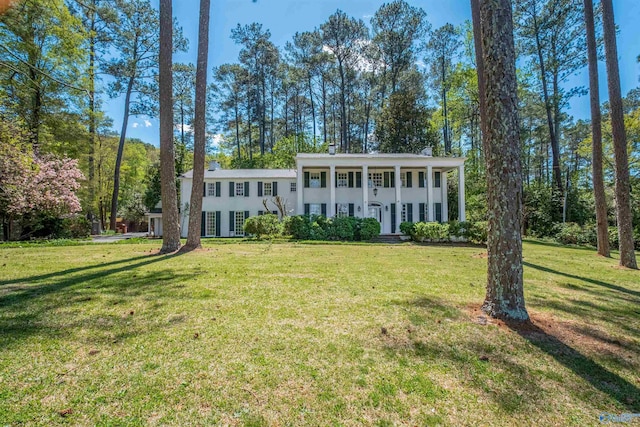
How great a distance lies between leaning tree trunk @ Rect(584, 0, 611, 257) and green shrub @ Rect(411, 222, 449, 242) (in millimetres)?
6317

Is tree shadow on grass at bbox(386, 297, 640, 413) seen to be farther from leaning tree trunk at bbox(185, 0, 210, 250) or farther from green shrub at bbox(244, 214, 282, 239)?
green shrub at bbox(244, 214, 282, 239)

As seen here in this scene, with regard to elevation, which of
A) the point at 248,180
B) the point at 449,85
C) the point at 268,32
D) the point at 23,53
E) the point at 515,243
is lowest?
the point at 515,243

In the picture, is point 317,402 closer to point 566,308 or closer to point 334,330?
point 334,330

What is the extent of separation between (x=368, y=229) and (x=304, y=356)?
1422cm

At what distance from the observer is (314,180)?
22.2m

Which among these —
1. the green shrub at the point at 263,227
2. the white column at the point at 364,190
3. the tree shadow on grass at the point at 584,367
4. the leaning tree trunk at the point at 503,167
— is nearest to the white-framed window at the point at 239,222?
the green shrub at the point at 263,227

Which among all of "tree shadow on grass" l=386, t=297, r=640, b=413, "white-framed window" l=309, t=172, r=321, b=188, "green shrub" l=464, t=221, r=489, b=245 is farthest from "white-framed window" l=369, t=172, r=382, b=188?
"tree shadow on grass" l=386, t=297, r=640, b=413

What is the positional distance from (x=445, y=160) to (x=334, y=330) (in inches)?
775

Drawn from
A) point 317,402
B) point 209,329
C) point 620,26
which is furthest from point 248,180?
point 620,26

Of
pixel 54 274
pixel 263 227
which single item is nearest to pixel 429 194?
pixel 263 227

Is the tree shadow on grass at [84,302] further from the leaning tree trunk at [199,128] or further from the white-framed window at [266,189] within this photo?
the white-framed window at [266,189]

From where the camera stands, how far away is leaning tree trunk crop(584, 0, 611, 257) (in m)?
9.70

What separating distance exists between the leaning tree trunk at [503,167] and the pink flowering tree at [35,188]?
1327 centimetres

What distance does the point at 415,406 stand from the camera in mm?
2168
